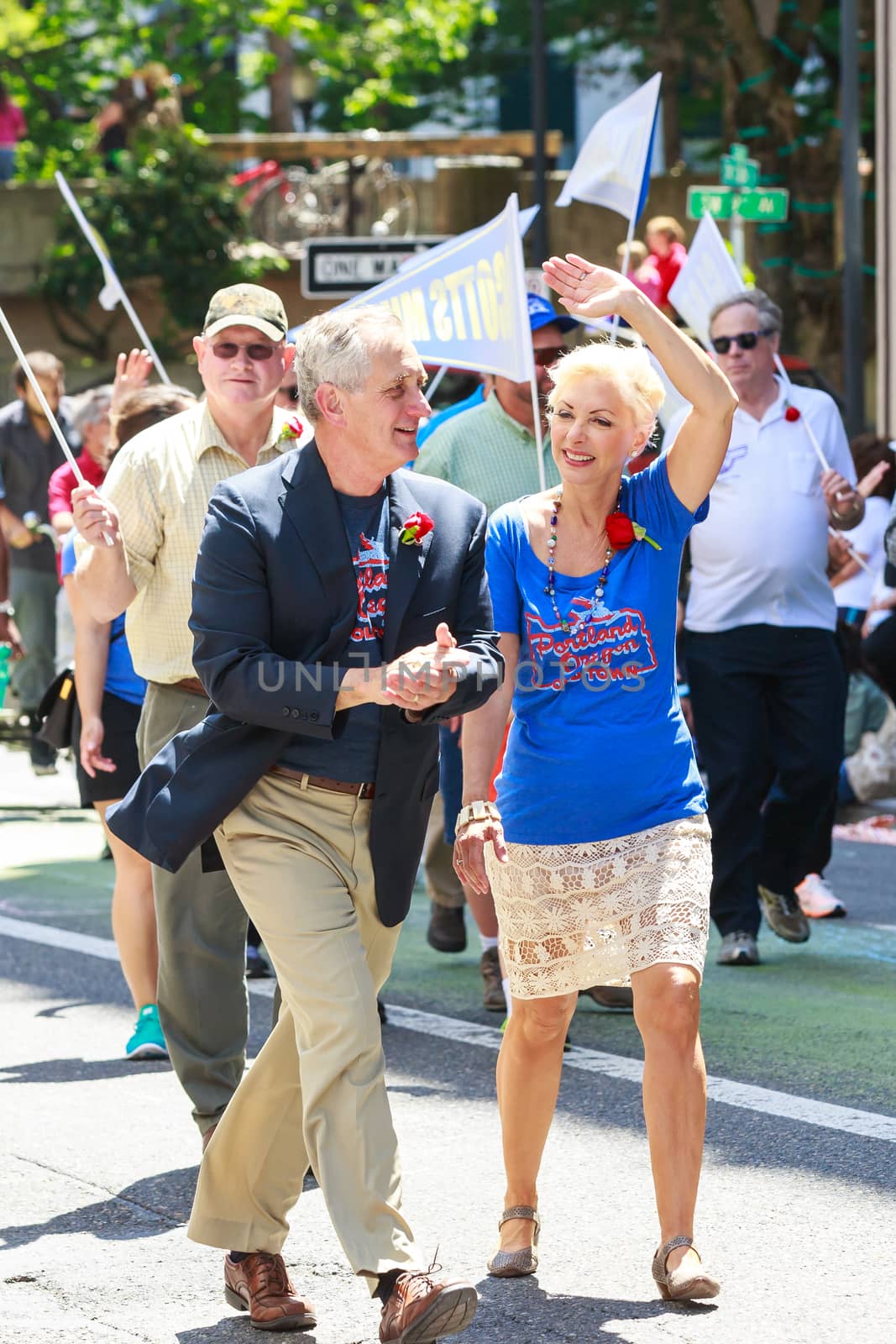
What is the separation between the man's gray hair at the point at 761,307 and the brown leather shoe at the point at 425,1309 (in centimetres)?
454

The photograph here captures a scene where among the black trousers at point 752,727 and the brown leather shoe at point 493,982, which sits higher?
the black trousers at point 752,727

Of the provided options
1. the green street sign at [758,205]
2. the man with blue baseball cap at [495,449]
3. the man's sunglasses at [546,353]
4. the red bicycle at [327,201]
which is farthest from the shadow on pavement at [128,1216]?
the red bicycle at [327,201]

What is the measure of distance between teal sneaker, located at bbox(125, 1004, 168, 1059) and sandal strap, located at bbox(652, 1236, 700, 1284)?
2592 mm

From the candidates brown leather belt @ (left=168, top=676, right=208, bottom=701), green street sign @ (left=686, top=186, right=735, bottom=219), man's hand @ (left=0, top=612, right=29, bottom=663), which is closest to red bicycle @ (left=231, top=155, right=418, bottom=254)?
green street sign @ (left=686, top=186, right=735, bottom=219)

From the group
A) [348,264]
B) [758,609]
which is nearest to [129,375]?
[758,609]

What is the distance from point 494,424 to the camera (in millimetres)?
7270

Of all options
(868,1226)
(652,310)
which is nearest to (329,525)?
(652,310)

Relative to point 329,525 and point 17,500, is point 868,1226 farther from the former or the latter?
point 17,500

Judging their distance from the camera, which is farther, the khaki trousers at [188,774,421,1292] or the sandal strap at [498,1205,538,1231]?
the sandal strap at [498,1205,538,1231]

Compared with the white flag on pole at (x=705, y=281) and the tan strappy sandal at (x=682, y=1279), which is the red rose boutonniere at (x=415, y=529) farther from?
the white flag on pole at (x=705, y=281)

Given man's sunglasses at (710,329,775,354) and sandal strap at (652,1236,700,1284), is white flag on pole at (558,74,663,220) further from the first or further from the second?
sandal strap at (652,1236,700,1284)

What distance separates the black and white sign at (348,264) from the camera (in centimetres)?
1270

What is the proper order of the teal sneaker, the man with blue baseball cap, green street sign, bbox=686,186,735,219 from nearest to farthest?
the teal sneaker
the man with blue baseball cap
green street sign, bbox=686,186,735,219

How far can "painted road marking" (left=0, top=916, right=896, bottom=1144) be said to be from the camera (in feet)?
18.1
